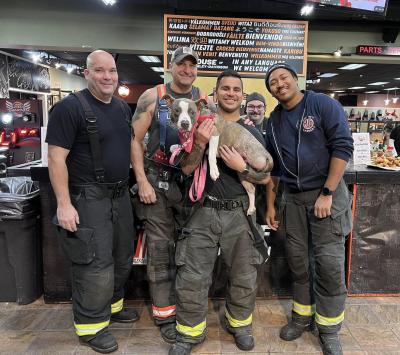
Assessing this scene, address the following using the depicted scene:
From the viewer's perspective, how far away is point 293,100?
2059 mm

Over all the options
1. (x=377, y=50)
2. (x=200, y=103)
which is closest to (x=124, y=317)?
(x=200, y=103)

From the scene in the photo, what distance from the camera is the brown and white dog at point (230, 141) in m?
1.82

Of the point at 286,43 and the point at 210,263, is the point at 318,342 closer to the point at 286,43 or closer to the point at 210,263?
the point at 210,263

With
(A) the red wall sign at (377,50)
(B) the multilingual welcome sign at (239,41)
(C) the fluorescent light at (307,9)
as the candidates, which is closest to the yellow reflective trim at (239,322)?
(C) the fluorescent light at (307,9)

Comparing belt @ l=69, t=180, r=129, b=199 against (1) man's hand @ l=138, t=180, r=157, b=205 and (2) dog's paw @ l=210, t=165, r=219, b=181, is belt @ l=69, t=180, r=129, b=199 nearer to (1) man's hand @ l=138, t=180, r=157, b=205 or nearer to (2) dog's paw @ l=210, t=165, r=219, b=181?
(1) man's hand @ l=138, t=180, r=157, b=205

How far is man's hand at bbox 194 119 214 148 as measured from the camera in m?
1.82

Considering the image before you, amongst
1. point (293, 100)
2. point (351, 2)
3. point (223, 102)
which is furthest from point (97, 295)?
point (351, 2)

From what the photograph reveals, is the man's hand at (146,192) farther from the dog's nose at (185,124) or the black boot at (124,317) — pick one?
the black boot at (124,317)

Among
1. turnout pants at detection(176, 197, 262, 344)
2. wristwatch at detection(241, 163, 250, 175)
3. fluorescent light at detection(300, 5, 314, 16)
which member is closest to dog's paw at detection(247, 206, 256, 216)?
turnout pants at detection(176, 197, 262, 344)

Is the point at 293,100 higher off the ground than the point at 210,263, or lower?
higher

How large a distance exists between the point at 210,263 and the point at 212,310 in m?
0.78

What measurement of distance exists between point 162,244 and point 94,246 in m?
0.45

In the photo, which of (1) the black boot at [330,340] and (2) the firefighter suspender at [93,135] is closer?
(2) the firefighter suspender at [93,135]

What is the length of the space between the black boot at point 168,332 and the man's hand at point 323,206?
1213 millimetres
